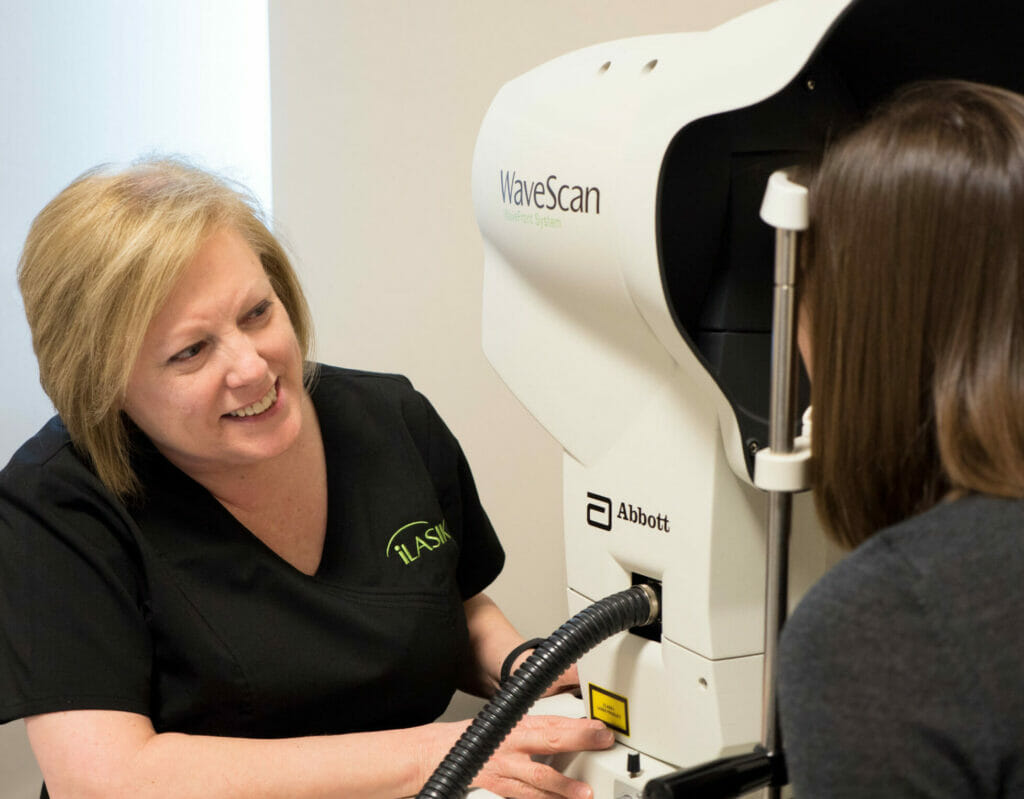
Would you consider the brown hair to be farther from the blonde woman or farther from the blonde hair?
the blonde hair

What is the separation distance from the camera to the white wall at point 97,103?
5.74ft

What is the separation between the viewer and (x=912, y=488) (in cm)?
74

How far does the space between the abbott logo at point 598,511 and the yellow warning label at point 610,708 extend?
17 centimetres

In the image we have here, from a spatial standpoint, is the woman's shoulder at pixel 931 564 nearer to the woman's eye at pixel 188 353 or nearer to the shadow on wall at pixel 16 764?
the woman's eye at pixel 188 353

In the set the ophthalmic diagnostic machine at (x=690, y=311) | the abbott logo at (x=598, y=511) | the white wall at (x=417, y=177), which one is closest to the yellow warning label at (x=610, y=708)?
the ophthalmic diagnostic machine at (x=690, y=311)

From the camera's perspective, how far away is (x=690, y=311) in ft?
3.13

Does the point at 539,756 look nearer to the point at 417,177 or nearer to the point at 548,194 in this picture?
the point at 548,194

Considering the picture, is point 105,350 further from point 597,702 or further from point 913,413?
point 913,413

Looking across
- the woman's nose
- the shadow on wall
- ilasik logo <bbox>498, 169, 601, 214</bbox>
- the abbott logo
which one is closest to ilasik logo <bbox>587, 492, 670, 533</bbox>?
the abbott logo

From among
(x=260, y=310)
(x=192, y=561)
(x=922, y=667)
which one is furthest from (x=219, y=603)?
(x=922, y=667)

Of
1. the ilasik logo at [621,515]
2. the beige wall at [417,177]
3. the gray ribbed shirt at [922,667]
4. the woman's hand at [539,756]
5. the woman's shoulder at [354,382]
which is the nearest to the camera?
the gray ribbed shirt at [922,667]

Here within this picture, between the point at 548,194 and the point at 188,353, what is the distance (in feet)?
1.44

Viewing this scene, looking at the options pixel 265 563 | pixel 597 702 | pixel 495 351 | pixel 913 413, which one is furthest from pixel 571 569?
pixel 913 413

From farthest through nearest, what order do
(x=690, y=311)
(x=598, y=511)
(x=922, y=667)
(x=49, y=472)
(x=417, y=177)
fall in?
(x=417, y=177) → (x=49, y=472) → (x=598, y=511) → (x=690, y=311) → (x=922, y=667)
